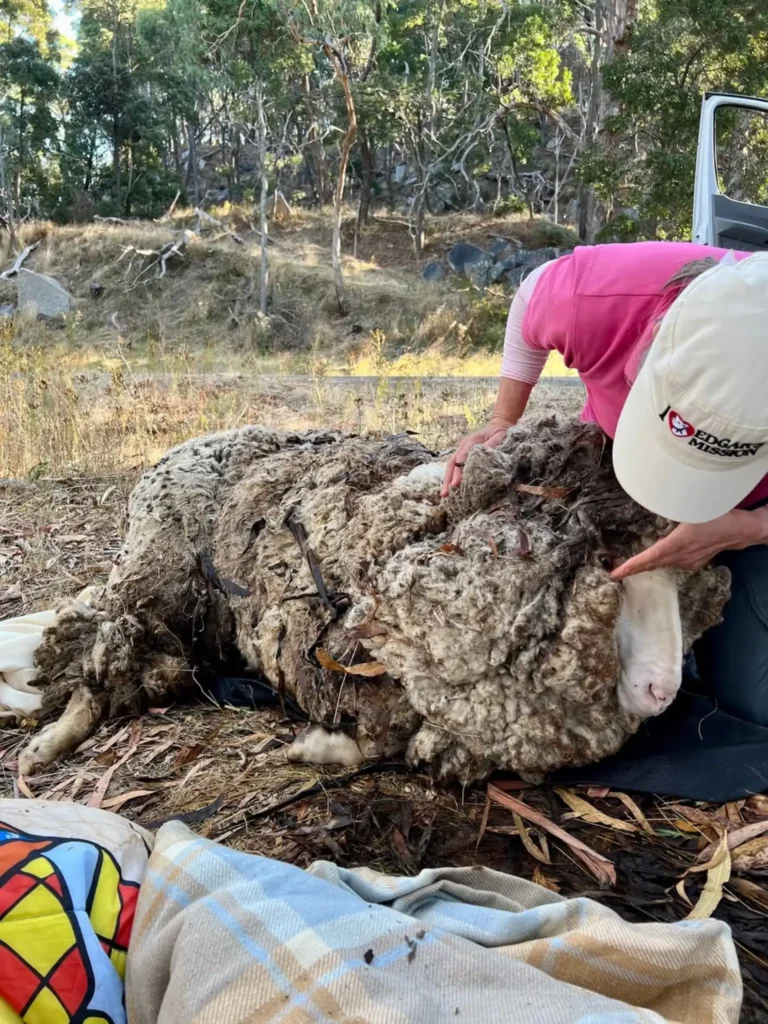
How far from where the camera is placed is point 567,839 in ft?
6.30

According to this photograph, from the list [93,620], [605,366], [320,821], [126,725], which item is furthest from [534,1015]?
[93,620]

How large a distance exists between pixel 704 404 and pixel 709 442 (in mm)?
100

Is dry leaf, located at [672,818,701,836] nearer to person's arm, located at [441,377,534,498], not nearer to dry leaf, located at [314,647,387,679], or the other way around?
dry leaf, located at [314,647,387,679]

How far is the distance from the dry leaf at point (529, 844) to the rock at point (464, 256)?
2853cm

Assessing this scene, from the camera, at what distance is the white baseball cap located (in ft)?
5.13

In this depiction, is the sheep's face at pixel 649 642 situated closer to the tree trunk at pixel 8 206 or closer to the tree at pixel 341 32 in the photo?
the tree at pixel 341 32

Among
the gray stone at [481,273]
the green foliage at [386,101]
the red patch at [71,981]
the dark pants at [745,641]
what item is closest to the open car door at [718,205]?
the dark pants at [745,641]

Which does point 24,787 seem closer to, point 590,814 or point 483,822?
point 483,822

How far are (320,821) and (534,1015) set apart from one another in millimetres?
972

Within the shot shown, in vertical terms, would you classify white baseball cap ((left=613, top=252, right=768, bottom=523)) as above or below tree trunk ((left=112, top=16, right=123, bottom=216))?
below

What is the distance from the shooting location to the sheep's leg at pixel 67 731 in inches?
98.8

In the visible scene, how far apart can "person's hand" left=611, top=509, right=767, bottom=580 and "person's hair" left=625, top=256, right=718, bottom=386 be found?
0.42 meters

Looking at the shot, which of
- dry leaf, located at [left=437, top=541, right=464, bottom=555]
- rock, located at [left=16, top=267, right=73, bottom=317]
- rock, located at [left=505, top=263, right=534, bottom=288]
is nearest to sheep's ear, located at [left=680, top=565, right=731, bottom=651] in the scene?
dry leaf, located at [left=437, top=541, right=464, bottom=555]

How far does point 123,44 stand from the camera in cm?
3528
